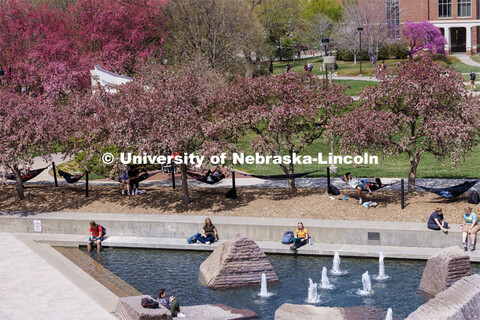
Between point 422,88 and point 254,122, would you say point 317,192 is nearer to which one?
point 254,122

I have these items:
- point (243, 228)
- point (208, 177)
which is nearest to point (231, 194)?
point (208, 177)

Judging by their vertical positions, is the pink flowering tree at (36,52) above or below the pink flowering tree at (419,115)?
above

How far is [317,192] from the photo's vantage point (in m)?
27.3

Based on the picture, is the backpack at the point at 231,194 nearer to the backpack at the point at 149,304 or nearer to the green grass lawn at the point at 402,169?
the green grass lawn at the point at 402,169

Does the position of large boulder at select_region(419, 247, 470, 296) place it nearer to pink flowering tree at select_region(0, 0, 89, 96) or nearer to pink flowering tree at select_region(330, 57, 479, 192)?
pink flowering tree at select_region(330, 57, 479, 192)

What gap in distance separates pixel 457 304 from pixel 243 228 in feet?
32.8

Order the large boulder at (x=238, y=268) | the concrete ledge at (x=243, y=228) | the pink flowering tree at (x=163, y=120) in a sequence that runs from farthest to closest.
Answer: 1. the pink flowering tree at (x=163, y=120)
2. the concrete ledge at (x=243, y=228)
3. the large boulder at (x=238, y=268)

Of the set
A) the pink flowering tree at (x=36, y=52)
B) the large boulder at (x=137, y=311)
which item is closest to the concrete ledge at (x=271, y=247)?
the large boulder at (x=137, y=311)

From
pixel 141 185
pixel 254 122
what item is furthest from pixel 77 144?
pixel 254 122

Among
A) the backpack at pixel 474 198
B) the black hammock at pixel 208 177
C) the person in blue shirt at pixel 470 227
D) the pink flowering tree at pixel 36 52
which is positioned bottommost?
the person in blue shirt at pixel 470 227

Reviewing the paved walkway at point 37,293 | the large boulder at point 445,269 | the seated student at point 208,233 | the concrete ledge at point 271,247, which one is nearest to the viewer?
the paved walkway at point 37,293

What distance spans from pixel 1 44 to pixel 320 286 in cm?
3294

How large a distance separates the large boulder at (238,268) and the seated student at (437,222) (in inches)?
197

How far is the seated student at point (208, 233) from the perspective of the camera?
23484mm
